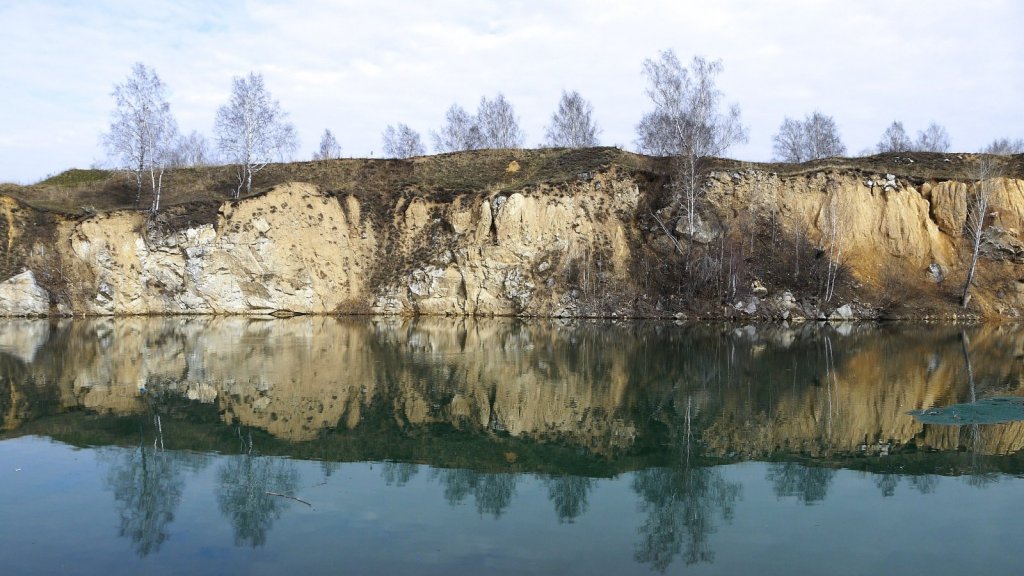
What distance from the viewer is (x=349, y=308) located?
47.4 meters

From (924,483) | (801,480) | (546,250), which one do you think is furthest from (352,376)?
(546,250)

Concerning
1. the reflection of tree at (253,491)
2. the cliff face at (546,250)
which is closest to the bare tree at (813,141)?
the cliff face at (546,250)

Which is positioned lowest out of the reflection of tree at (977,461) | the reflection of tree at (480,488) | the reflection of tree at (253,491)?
the reflection of tree at (480,488)

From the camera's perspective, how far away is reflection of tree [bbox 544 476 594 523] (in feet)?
33.4

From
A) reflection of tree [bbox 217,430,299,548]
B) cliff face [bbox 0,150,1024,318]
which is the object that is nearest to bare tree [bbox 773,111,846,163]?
cliff face [bbox 0,150,1024,318]

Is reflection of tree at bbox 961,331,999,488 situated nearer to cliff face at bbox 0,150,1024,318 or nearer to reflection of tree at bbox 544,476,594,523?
reflection of tree at bbox 544,476,594,523

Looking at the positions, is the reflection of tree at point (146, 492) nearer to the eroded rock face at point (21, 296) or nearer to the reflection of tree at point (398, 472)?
the reflection of tree at point (398, 472)

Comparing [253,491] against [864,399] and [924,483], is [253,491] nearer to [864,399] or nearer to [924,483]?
[924,483]

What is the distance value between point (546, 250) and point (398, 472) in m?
35.1

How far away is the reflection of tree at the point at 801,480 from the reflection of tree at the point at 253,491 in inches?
300

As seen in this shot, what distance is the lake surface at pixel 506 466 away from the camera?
877 cm

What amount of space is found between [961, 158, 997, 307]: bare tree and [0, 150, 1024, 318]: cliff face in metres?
0.53

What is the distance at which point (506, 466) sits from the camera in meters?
12.5

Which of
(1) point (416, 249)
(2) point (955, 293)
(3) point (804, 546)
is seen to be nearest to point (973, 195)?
(2) point (955, 293)
